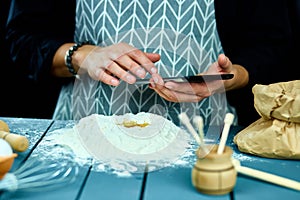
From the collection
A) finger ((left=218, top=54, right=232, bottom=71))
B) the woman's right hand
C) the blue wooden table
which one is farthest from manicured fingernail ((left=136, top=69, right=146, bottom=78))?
the blue wooden table

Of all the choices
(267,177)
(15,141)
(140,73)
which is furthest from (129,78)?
(267,177)

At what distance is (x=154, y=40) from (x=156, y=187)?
0.55m

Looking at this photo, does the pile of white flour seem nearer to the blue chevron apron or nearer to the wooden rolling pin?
the wooden rolling pin

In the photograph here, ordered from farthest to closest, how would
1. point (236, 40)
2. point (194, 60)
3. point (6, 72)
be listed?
point (6, 72)
point (236, 40)
point (194, 60)

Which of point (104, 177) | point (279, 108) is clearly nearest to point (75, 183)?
point (104, 177)

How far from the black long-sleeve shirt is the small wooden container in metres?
0.56

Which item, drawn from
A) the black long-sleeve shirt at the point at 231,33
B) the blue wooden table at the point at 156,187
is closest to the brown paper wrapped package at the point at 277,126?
the blue wooden table at the point at 156,187

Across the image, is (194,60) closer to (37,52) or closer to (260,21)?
(260,21)

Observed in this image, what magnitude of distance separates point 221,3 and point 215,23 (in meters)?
0.05

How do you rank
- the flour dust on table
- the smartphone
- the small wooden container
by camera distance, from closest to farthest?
the small wooden container, the flour dust on table, the smartphone

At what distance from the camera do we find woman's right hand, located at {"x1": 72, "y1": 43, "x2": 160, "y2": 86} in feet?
3.71

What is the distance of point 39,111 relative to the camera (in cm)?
185

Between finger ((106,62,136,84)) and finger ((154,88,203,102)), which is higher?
finger ((106,62,136,84))

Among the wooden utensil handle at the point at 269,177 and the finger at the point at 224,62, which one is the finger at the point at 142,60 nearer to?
the finger at the point at 224,62
